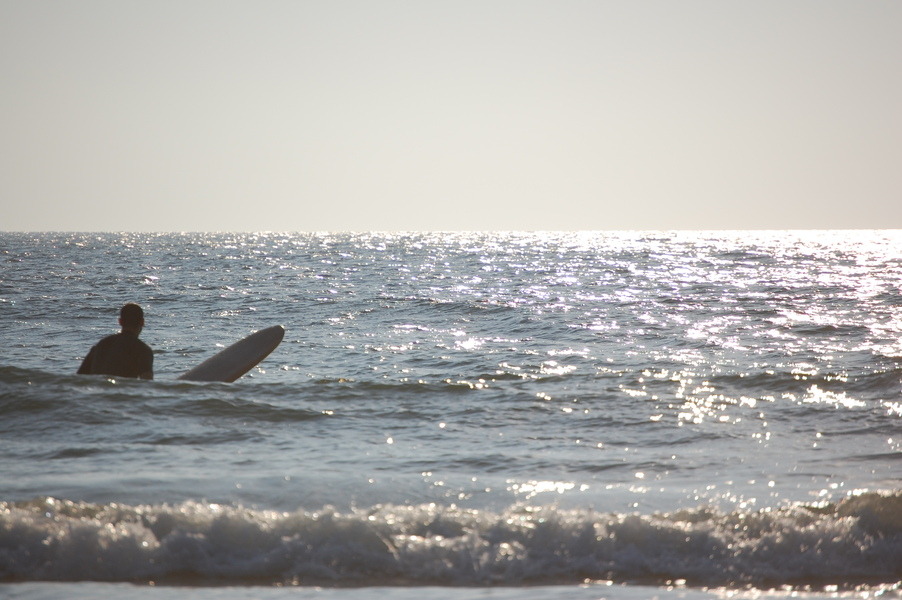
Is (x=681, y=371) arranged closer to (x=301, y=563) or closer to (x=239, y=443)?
(x=239, y=443)

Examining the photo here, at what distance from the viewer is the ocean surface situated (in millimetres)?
4762

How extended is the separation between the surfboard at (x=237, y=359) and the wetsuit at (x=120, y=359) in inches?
50.6

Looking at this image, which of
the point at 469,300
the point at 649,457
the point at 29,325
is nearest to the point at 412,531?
the point at 649,457

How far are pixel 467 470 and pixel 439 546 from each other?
216cm

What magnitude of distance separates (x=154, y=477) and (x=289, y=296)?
26040 millimetres

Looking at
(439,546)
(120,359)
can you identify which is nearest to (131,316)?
(120,359)

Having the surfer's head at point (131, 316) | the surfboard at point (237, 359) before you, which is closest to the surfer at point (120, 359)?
the surfer's head at point (131, 316)

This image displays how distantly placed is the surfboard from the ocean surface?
0.47m

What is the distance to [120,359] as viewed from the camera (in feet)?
33.8

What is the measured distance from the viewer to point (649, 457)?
7.78 meters

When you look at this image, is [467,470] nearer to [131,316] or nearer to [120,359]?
[131,316]

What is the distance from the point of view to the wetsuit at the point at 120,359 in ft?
33.7

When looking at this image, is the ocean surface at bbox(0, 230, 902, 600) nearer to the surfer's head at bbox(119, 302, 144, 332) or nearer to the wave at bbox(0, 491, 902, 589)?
the wave at bbox(0, 491, 902, 589)

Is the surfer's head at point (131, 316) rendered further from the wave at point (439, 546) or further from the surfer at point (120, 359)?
the wave at point (439, 546)
